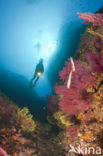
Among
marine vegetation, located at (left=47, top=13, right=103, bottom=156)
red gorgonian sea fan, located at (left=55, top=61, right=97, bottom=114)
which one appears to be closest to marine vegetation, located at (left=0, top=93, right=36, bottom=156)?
marine vegetation, located at (left=47, top=13, right=103, bottom=156)

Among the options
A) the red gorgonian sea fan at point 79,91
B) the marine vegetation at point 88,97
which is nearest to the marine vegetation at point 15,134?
the marine vegetation at point 88,97

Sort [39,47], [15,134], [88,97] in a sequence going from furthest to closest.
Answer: [39,47] < [15,134] < [88,97]

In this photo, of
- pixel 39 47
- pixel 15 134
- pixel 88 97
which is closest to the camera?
pixel 88 97

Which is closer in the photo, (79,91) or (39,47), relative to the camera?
(79,91)

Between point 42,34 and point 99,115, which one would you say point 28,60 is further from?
point 99,115

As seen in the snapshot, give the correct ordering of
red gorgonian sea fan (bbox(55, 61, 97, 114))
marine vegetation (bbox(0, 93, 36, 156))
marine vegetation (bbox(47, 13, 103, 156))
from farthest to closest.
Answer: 1. marine vegetation (bbox(0, 93, 36, 156))
2. red gorgonian sea fan (bbox(55, 61, 97, 114))
3. marine vegetation (bbox(47, 13, 103, 156))

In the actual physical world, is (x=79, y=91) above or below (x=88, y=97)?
above

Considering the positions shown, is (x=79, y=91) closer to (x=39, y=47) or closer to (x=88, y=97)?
(x=88, y=97)

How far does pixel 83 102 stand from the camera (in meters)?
3.21

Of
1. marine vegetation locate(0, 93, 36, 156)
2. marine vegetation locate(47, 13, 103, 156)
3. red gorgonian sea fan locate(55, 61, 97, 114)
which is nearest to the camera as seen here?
marine vegetation locate(47, 13, 103, 156)

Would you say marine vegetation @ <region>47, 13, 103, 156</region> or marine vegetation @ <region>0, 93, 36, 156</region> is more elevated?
marine vegetation @ <region>47, 13, 103, 156</region>

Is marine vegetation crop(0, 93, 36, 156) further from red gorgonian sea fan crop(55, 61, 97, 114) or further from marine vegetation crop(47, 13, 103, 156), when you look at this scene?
red gorgonian sea fan crop(55, 61, 97, 114)

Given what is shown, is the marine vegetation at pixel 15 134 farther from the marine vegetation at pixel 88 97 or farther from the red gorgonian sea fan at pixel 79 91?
the red gorgonian sea fan at pixel 79 91

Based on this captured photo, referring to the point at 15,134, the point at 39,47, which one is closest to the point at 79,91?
the point at 15,134
